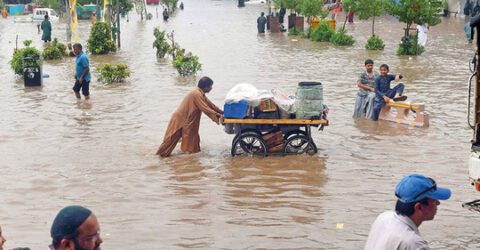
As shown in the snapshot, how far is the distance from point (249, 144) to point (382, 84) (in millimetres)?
3889

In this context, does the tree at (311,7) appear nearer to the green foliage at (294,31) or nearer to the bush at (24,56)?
the green foliage at (294,31)

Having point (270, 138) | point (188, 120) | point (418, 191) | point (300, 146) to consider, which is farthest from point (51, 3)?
point (418, 191)

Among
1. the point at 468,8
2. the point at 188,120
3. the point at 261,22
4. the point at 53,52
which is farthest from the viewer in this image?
the point at 468,8

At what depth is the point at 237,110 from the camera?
995 cm

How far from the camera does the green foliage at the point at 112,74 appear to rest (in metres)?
18.8

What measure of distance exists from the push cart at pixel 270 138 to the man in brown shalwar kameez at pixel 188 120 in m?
0.47

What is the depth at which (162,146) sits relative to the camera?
34.7ft

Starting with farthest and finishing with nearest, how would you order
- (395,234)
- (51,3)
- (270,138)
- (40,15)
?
(51,3) < (40,15) < (270,138) < (395,234)

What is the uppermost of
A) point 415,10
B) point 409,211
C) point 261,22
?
point 415,10

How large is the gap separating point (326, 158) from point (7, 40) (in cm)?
2925

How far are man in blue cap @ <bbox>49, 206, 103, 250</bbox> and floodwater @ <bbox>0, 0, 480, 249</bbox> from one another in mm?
3353

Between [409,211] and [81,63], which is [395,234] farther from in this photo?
[81,63]

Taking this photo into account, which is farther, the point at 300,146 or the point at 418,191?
the point at 300,146

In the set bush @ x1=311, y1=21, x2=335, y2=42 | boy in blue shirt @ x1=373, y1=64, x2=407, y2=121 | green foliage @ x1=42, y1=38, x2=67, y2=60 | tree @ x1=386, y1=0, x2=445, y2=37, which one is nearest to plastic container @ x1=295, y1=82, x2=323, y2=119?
boy in blue shirt @ x1=373, y1=64, x2=407, y2=121
